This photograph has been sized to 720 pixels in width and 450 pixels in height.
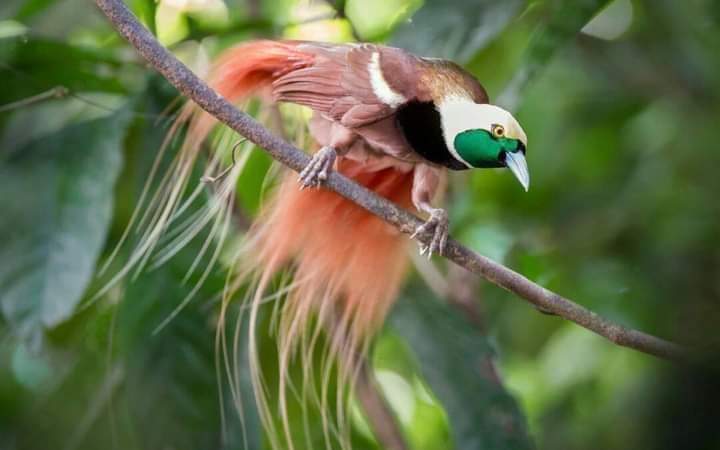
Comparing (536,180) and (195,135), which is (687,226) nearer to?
(195,135)

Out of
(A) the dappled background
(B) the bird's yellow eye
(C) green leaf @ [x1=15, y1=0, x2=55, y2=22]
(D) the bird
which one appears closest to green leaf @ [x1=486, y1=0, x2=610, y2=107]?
(A) the dappled background

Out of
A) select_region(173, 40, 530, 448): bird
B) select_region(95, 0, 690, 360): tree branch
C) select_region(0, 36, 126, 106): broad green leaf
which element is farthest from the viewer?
select_region(0, 36, 126, 106): broad green leaf

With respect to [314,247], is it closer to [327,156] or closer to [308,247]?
[308,247]

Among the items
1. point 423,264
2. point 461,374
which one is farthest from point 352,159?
point 423,264

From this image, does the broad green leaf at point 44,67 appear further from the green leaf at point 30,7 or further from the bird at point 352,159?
the bird at point 352,159

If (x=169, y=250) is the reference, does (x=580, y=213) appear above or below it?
below

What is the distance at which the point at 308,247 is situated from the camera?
1459mm

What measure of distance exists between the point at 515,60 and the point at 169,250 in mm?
688

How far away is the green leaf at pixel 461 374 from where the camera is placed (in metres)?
1.50

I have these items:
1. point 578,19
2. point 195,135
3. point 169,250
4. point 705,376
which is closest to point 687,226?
point 705,376

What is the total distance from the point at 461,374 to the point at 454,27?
1.49 feet

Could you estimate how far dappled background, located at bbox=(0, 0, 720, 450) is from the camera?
1511 mm

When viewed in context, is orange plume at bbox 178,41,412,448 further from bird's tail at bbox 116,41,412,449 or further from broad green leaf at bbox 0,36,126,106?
broad green leaf at bbox 0,36,126,106

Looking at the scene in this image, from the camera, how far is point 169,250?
1.58m
